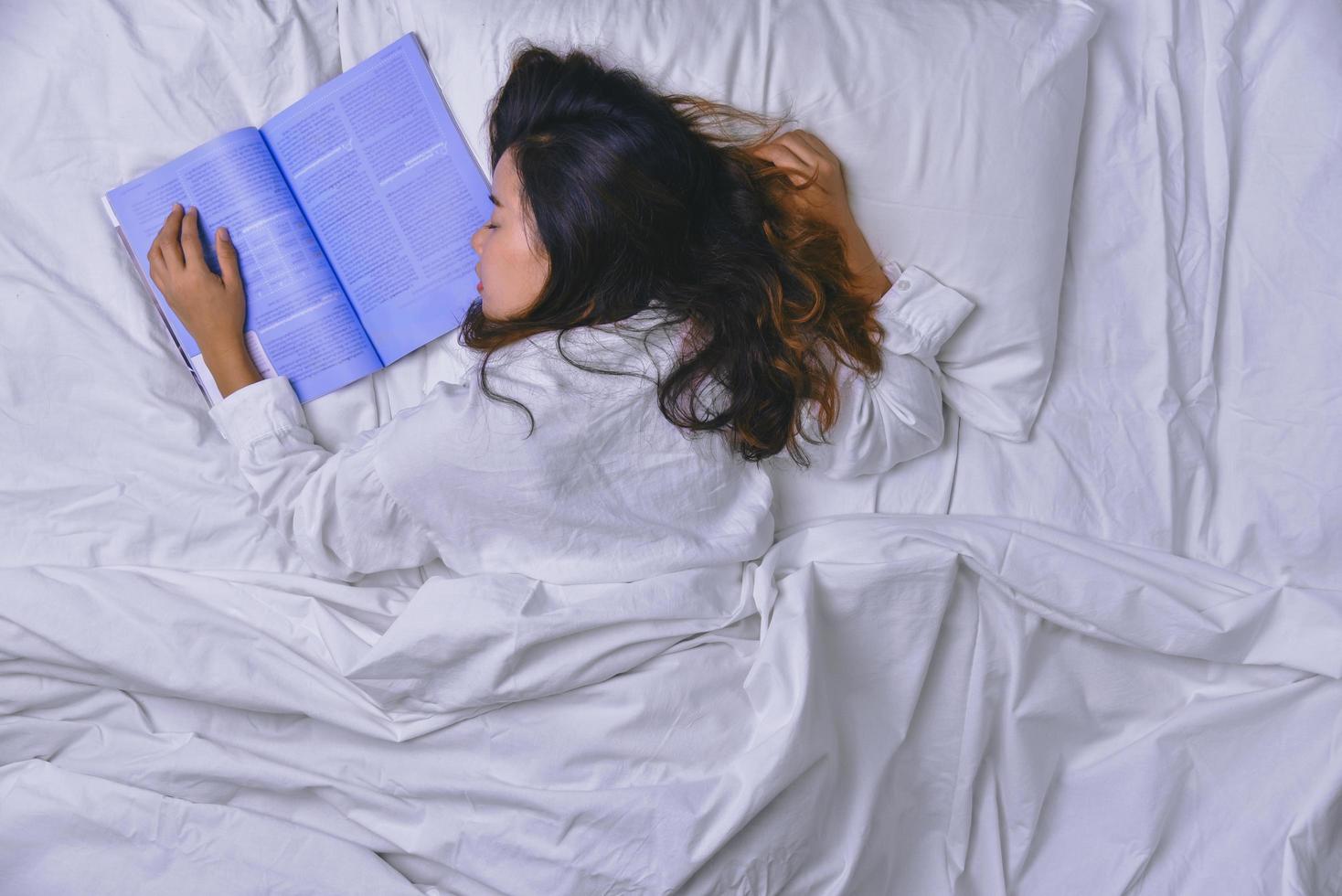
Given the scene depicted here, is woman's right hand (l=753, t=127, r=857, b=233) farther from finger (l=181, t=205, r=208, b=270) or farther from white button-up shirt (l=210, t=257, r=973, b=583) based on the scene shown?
finger (l=181, t=205, r=208, b=270)

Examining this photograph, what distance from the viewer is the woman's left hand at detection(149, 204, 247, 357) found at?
1.08m

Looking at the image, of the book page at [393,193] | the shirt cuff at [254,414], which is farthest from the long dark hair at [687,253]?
the shirt cuff at [254,414]

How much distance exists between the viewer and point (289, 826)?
37.3 inches

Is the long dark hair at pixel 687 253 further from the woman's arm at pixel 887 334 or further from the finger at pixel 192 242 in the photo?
the finger at pixel 192 242

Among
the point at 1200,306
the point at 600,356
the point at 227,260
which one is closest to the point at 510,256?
the point at 600,356

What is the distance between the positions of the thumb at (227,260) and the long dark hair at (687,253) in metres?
0.28

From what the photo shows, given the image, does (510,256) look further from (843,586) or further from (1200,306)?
(1200,306)

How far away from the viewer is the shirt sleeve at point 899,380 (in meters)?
1.01

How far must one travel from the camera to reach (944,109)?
1003mm

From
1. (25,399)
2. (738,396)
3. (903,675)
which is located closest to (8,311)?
(25,399)

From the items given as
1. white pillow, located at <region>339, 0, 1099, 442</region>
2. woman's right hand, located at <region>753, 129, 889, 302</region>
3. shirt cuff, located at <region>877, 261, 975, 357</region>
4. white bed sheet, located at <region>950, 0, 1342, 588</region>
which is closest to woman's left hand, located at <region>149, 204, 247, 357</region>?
white pillow, located at <region>339, 0, 1099, 442</region>

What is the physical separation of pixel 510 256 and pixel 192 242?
379mm

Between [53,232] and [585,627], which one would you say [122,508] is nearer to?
[53,232]

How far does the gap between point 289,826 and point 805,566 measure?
514 mm
